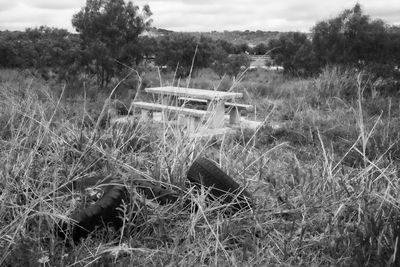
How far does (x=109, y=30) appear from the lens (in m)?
10.7

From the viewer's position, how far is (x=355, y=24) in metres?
10.1

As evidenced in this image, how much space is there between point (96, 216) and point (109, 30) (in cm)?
854

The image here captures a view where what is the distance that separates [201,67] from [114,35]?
23.1ft

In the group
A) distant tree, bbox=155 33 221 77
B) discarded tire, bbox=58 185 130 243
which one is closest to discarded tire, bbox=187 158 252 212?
discarded tire, bbox=58 185 130 243

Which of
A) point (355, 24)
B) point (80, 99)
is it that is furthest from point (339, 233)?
point (355, 24)

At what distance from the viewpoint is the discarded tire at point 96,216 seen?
8.45 ft

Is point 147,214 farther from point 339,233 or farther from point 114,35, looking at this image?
point 114,35

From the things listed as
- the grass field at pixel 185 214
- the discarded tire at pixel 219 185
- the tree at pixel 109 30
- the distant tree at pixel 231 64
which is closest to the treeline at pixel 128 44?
the tree at pixel 109 30

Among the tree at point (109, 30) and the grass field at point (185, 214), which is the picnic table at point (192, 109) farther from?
the tree at point (109, 30)

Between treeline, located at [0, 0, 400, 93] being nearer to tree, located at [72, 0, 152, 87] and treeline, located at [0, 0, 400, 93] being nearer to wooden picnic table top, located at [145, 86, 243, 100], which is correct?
tree, located at [72, 0, 152, 87]

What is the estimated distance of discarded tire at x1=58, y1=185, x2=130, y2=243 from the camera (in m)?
2.57

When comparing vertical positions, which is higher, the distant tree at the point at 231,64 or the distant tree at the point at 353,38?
the distant tree at the point at 353,38

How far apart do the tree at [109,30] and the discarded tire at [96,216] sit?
810 centimetres

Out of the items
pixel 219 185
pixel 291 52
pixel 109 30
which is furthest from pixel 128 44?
pixel 219 185
